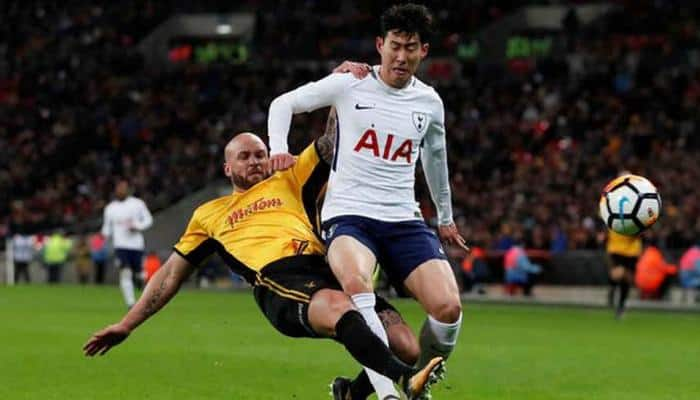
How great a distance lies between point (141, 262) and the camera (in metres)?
24.4

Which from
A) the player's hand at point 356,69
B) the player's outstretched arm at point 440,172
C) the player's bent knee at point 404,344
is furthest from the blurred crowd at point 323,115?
the player's bent knee at point 404,344

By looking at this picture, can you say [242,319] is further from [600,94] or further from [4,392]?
[600,94]

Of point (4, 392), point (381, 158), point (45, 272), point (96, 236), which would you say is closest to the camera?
point (381, 158)

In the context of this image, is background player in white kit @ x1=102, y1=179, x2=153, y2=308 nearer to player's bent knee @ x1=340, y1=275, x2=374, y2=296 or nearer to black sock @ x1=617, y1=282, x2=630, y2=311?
black sock @ x1=617, y1=282, x2=630, y2=311

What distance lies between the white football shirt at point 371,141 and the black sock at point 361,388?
0.96m

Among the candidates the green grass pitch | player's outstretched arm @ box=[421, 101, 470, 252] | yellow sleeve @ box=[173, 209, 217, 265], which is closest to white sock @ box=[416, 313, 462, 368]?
player's outstretched arm @ box=[421, 101, 470, 252]

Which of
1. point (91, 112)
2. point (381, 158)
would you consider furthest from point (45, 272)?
point (381, 158)

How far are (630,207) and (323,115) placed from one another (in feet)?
96.5

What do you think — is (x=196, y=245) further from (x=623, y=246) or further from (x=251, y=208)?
(x=623, y=246)

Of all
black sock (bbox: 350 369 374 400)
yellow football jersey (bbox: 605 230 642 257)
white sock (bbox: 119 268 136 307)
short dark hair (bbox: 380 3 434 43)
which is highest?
short dark hair (bbox: 380 3 434 43)

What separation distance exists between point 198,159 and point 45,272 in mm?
5444

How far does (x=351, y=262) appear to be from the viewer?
27.1 feet

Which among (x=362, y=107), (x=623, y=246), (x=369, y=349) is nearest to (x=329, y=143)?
(x=362, y=107)

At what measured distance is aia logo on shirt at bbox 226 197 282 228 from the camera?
875 centimetres
